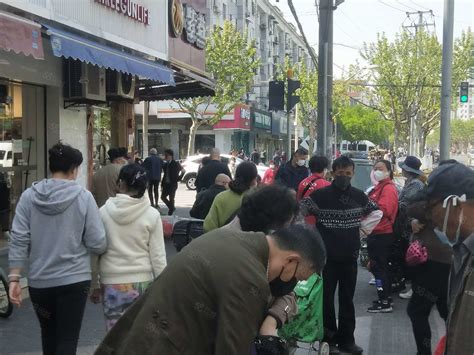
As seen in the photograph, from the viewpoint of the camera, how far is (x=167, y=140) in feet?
141

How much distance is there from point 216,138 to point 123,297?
39.3 meters

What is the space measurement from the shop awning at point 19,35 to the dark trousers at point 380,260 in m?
4.19

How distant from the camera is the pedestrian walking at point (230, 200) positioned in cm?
552

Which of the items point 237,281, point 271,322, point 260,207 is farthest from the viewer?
point 260,207

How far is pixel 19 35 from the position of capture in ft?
21.3

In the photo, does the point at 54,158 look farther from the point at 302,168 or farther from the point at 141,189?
the point at 302,168

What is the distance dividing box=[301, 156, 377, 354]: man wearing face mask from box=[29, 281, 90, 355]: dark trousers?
2.28 metres

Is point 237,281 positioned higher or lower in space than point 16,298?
higher

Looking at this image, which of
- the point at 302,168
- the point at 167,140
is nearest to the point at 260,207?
the point at 302,168

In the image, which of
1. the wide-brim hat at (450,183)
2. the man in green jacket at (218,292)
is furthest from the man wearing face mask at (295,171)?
the man in green jacket at (218,292)

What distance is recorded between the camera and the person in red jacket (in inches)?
281

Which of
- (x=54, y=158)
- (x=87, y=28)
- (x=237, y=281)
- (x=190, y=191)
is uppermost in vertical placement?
(x=87, y=28)

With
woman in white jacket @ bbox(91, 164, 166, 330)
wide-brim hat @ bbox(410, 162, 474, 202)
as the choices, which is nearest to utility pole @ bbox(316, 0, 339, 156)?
woman in white jacket @ bbox(91, 164, 166, 330)

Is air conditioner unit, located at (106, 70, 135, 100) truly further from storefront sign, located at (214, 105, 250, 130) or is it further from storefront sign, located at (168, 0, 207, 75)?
storefront sign, located at (214, 105, 250, 130)
